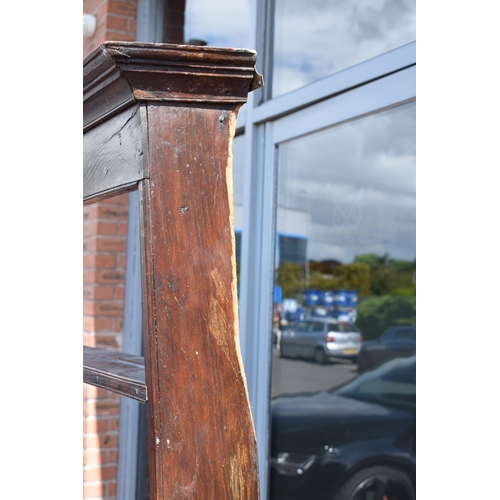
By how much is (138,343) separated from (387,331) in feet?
3.62

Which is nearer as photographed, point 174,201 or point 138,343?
point 174,201

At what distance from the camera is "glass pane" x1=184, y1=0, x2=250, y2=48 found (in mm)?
2271

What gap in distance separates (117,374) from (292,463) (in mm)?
1466

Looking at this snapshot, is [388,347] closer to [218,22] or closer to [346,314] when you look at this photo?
[346,314]

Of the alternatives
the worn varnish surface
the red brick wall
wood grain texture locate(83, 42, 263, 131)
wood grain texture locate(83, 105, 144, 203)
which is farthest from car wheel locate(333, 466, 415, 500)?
wood grain texture locate(83, 42, 263, 131)

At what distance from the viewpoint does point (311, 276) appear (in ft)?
9.32

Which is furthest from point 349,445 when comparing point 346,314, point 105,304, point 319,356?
point 105,304

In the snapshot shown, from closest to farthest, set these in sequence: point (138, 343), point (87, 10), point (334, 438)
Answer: point (334, 438)
point (138, 343)
point (87, 10)

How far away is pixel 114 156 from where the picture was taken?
82 centimetres

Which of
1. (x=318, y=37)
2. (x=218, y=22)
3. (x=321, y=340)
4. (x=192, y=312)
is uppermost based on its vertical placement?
(x=218, y=22)
